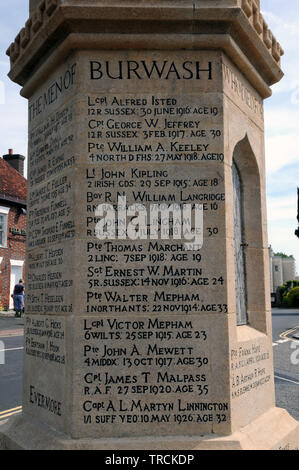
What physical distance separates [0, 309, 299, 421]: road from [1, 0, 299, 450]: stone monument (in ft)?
12.2

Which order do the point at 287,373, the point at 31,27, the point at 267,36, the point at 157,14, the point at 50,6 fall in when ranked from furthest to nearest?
the point at 287,373 < the point at 267,36 < the point at 31,27 < the point at 50,6 < the point at 157,14

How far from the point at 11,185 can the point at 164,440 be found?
2597 centimetres

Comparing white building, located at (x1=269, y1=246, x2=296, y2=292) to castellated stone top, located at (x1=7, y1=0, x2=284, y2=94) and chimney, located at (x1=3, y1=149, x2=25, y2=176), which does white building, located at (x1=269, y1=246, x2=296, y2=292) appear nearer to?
chimney, located at (x1=3, y1=149, x2=25, y2=176)

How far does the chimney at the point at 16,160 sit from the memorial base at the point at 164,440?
28579mm

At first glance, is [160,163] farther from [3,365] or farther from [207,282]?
[3,365]

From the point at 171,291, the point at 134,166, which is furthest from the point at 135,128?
the point at 171,291

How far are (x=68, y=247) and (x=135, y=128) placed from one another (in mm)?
1036

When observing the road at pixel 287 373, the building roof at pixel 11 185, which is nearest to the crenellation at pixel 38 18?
the road at pixel 287 373

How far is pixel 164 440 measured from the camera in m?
3.35

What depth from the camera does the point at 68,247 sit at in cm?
369

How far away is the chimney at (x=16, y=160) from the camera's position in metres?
31.2

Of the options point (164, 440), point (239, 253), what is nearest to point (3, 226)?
point (239, 253)

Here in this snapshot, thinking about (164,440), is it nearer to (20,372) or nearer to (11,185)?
(20,372)

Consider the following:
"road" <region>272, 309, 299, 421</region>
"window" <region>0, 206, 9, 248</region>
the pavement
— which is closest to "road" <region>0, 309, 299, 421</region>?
"road" <region>272, 309, 299, 421</region>
